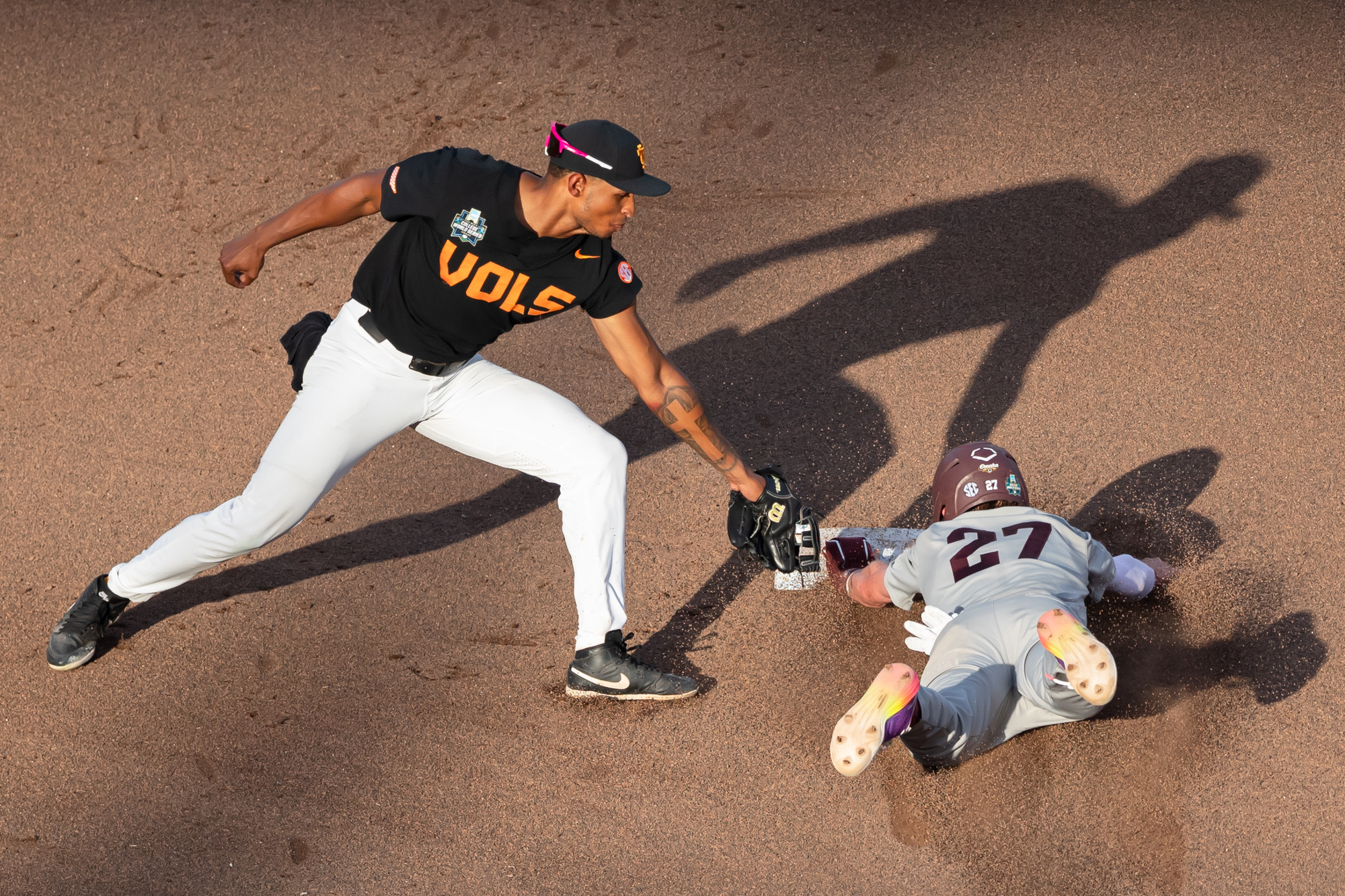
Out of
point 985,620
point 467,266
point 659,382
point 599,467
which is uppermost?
point 467,266

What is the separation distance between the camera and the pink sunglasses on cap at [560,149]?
11.8 ft

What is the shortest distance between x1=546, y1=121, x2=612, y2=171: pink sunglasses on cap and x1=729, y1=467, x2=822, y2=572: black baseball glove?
150cm

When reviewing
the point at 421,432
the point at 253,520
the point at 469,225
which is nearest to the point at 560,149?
the point at 469,225

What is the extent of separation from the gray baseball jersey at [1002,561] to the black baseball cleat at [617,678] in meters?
0.97

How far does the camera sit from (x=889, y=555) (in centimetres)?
482

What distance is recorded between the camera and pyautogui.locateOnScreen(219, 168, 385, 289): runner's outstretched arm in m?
4.02

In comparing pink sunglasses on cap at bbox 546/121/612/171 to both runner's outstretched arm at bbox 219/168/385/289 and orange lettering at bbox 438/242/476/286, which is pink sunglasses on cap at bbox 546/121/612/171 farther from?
runner's outstretched arm at bbox 219/168/385/289

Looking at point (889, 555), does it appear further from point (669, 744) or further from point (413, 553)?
point (413, 553)

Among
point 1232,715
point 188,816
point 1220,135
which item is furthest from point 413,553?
point 1220,135

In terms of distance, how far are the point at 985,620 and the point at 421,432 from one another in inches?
85.0

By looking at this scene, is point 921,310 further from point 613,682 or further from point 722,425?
point 613,682

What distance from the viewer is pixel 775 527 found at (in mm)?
4496

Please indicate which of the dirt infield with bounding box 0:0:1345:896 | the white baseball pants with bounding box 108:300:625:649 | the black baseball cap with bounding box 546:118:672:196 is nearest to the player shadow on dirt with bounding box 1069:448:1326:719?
the dirt infield with bounding box 0:0:1345:896

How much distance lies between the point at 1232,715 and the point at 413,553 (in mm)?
3424
